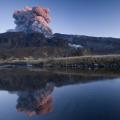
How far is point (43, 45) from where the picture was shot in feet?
528

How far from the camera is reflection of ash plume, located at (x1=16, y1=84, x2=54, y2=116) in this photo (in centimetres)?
1836

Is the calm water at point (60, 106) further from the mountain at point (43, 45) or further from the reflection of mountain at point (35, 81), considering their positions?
the mountain at point (43, 45)

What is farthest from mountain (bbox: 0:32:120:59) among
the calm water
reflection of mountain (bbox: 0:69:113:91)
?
the calm water

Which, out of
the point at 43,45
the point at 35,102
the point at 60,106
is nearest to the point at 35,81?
the point at 35,102

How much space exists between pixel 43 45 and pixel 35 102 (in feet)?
460

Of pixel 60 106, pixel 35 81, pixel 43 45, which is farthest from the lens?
pixel 43 45

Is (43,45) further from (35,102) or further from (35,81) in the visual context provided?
(35,102)

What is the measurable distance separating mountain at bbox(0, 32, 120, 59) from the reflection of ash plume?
102 metres

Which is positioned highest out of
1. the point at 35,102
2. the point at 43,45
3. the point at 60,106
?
the point at 43,45

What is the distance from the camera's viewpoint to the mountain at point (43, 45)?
446 ft

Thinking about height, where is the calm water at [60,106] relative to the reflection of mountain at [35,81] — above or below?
above

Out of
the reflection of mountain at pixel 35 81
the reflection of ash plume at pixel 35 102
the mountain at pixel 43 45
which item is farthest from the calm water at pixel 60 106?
the mountain at pixel 43 45

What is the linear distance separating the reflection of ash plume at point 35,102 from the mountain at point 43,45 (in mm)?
101532

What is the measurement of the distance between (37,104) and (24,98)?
3063 mm
